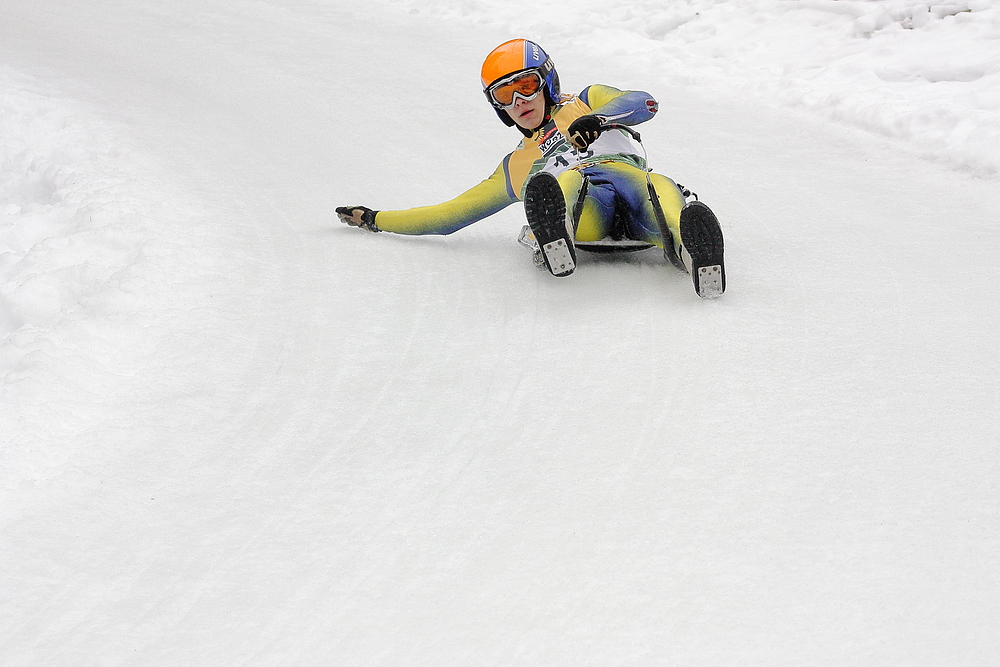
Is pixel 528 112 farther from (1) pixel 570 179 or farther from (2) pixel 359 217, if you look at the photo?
(2) pixel 359 217

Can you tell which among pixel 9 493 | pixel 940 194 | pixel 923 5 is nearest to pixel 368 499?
pixel 9 493

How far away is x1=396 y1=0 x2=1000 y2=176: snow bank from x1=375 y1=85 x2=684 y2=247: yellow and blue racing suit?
1935 millimetres

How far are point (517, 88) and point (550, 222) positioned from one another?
0.67 meters

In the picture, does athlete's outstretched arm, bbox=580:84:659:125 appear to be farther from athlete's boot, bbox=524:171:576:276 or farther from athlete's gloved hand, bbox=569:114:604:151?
athlete's boot, bbox=524:171:576:276

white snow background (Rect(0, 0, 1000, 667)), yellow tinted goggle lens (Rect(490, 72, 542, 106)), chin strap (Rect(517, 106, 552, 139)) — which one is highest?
yellow tinted goggle lens (Rect(490, 72, 542, 106))

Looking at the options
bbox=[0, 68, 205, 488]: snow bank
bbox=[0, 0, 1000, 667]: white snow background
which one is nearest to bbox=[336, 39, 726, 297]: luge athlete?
bbox=[0, 0, 1000, 667]: white snow background

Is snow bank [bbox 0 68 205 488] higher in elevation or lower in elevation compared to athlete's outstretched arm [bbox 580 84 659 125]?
lower

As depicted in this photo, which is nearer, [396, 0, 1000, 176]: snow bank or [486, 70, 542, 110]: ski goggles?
[486, 70, 542, 110]: ski goggles

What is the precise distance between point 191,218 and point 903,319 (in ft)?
10.3

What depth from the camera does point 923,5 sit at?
6.76m

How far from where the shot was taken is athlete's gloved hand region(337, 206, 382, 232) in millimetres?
4117

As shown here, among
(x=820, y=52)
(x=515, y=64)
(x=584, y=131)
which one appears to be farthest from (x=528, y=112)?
(x=820, y=52)

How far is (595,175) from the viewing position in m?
3.60

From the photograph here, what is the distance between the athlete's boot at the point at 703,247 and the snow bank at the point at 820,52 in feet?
6.91
